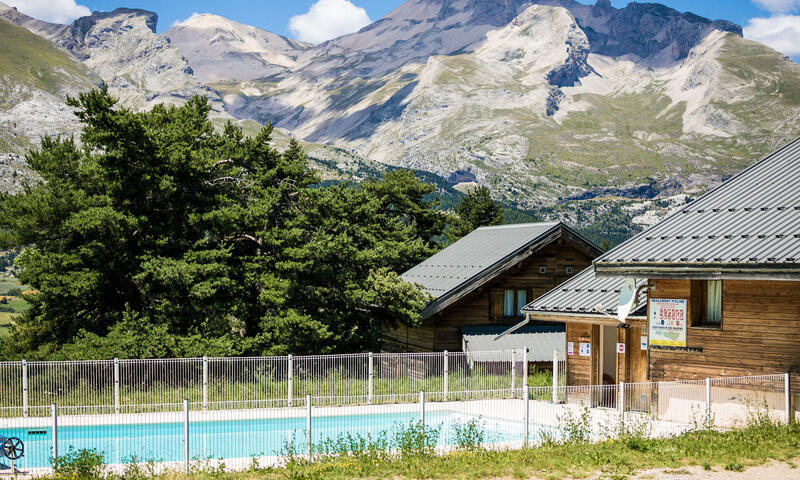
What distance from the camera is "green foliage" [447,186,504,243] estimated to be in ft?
254

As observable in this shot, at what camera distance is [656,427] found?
1966 centimetres

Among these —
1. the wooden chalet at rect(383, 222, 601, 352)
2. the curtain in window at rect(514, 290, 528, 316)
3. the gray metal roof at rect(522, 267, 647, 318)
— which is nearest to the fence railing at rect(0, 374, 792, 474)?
the gray metal roof at rect(522, 267, 647, 318)

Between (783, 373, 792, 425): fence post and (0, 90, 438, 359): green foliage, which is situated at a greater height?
(0, 90, 438, 359): green foliage

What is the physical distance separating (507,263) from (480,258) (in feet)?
7.33

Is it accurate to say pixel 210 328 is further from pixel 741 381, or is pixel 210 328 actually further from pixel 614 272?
pixel 741 381

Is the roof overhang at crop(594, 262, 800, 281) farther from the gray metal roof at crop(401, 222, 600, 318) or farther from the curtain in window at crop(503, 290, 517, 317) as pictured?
the curtain in window at crop(503, 290, 517, 317)

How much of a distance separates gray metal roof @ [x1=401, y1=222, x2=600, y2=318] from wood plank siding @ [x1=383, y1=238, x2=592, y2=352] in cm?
72

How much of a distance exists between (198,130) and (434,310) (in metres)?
15.1

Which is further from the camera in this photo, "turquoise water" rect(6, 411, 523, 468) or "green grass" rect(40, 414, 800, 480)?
"turquoise water" rect(6, 411, 523, 468)

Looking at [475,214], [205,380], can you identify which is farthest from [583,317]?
[475,214]

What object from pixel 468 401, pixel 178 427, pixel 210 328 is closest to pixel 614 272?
pixel 468 401

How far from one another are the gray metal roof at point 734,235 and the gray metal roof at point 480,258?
14.8m

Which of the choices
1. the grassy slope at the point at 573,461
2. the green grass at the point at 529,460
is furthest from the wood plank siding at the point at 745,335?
the grassy slope at the point at 573,461

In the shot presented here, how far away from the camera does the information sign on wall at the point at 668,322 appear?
20844 millimetres
